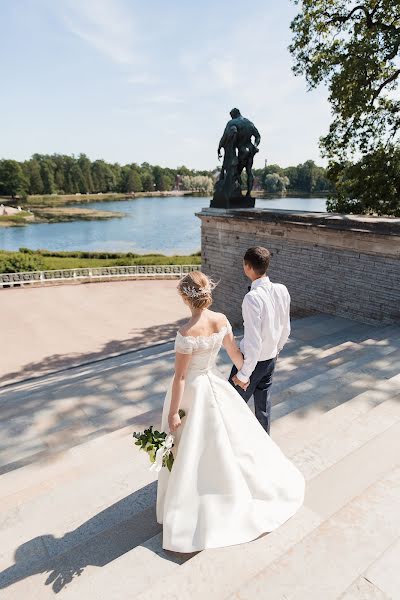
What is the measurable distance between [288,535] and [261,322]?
150 cm

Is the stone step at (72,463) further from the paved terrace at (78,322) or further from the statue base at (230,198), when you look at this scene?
the statue base at (230,198)

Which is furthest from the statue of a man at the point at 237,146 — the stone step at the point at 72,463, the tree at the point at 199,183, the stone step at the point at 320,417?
the tree at the point at 199,183

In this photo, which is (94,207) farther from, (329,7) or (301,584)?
(301,584)

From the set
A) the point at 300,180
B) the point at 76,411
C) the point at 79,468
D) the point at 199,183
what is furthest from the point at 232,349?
the point at 199,183

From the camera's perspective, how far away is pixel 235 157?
13.1 metres

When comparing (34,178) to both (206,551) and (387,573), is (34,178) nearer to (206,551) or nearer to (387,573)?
(206,551)

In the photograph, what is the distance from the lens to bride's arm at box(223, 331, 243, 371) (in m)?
2.77

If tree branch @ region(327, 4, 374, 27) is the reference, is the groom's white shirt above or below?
below

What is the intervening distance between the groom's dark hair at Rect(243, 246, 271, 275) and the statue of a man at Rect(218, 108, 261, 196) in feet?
34.9

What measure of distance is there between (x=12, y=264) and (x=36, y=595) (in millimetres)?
21304

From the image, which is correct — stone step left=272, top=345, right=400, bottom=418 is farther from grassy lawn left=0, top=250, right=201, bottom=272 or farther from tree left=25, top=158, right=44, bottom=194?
tree left=25, top=158, right=44, bottom=194

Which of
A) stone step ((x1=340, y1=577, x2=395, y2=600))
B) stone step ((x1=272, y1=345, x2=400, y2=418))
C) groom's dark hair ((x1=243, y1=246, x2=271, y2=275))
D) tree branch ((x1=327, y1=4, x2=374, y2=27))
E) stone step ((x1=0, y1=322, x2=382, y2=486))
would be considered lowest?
stone step ((x1=0, y1=322, x2=382, y2=486))

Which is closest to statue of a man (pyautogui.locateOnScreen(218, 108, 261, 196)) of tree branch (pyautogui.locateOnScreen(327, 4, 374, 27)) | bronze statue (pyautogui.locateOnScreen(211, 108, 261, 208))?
bronze statue (pyautogui.locateOnScreen(211, 108, 261, 208))

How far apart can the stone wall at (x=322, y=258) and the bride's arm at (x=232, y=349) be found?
272 inches
